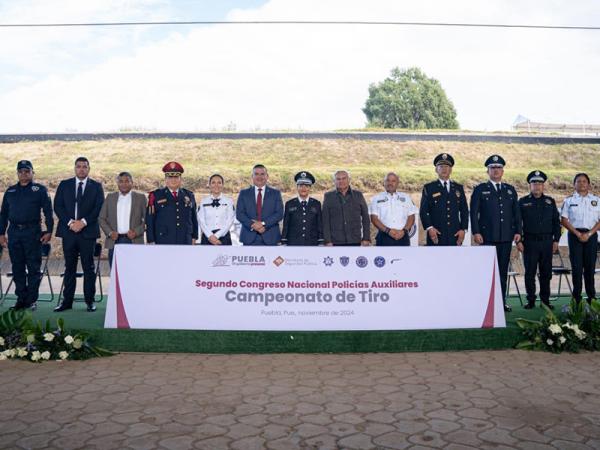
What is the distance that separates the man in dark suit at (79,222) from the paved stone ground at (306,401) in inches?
65.1

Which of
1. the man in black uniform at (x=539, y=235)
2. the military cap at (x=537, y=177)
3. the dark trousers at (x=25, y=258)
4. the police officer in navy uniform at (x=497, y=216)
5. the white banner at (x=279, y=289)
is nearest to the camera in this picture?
the white banner at (x=279, y=289)

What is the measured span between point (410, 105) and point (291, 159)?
129ft

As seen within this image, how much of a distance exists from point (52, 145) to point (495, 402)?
2031 cm

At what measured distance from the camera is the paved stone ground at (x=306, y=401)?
3715 mm

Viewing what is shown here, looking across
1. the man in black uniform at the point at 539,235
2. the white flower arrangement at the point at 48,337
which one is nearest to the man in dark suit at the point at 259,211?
the white flower arrangement at the point at 48,337

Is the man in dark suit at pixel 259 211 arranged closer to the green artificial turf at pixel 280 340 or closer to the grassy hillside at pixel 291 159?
the green artificial turf at pixel 280 340

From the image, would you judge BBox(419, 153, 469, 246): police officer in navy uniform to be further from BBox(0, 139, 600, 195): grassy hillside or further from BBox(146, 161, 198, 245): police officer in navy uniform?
BBox(0, 139, 600, 195): grassy hillside

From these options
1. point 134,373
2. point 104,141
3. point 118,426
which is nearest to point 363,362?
point 134,373

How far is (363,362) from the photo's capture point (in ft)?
18.5

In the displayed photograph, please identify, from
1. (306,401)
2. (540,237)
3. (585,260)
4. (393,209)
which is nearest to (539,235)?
(540,237)

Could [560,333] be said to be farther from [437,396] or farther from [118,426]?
[118,426]

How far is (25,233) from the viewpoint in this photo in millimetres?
7168

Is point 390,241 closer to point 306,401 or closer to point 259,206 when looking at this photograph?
point 259,206

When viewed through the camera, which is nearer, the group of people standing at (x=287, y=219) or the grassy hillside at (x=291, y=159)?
the group of people standing at (x=287, y=219)
